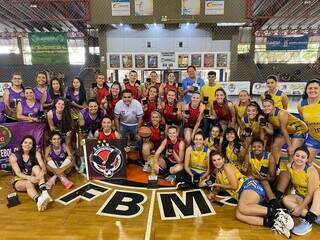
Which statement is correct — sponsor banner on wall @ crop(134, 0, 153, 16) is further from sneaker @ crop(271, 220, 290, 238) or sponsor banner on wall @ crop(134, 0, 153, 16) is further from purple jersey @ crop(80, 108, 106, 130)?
sneaker @ crop(271, 220, 290, 238)

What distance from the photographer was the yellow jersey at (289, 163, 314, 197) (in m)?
3.24

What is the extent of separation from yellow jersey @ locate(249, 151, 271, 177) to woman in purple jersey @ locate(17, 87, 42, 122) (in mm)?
3620

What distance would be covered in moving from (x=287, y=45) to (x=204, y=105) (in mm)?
13426

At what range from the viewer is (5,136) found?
4.52 meters

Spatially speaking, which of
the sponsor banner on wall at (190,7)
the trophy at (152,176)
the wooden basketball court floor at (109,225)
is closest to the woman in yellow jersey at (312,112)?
the wooden basketball court floor at (109,225)

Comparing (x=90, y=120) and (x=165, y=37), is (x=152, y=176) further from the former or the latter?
(x=165, y=37)

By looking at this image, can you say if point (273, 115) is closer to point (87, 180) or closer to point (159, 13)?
point (87, 180)

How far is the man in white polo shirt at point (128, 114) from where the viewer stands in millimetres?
5090

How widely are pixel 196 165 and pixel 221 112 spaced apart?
4.26 ft

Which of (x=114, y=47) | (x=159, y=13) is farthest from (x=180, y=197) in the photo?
(x=114, y=47)

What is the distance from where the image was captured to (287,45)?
16.0 meters

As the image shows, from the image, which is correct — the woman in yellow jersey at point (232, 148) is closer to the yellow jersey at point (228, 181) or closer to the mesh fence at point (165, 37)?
the yellow jersey at point (228, 181)

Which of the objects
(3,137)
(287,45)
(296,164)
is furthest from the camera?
(287,45)

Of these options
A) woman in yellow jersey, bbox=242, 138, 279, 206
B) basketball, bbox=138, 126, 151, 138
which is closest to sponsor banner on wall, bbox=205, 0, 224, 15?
basketball, bbox=138, 126, 151, 138
